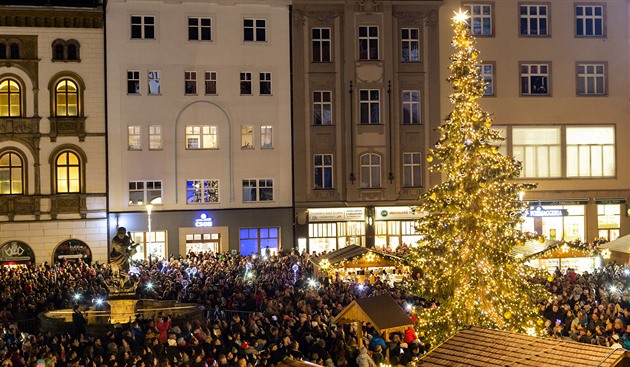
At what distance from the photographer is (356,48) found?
1756 inches

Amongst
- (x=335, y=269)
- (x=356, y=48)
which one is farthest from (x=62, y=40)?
(x=335, y=269)

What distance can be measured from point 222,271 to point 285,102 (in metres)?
14.7

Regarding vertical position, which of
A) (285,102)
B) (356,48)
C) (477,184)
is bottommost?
(477,184)

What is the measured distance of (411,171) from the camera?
4503 centimetres

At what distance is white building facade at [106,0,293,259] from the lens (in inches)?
1686

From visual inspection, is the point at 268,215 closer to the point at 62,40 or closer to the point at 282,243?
the point at 282,243

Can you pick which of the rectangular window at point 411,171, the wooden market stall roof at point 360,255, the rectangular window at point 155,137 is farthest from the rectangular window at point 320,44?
the wooden market stall roof at point 360,255

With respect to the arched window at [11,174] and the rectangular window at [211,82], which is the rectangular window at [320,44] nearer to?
the rectangular window at [211,82]

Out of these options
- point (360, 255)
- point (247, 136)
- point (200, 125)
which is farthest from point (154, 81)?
point (360, 255)

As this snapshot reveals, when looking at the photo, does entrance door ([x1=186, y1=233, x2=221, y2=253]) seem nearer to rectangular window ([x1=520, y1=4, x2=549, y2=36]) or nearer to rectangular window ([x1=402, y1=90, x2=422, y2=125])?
rectangular window ([x1=402, y1=90, x2=422, y2=125])

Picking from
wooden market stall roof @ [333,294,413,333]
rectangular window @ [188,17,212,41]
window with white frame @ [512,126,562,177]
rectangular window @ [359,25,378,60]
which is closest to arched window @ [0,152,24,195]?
rectangular window @ [188,17,212,41]

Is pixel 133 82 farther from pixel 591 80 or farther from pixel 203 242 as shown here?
pixel 591 80

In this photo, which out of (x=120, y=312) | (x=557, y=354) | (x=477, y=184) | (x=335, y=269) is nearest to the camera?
(x=557, y=354)

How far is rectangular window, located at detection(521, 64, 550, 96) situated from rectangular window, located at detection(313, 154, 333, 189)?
11335 mm
